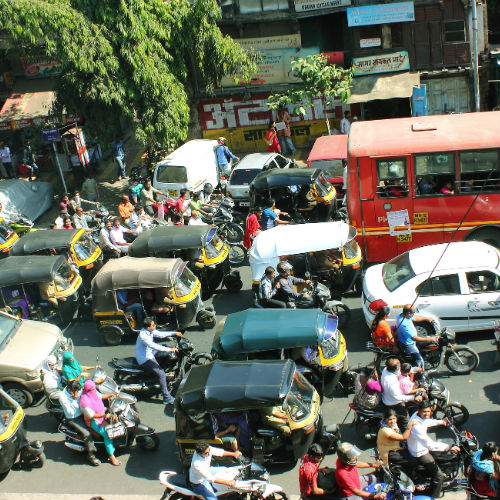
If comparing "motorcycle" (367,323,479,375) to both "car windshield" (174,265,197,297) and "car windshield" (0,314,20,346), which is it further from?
"car windshield" (0,314,20,346)

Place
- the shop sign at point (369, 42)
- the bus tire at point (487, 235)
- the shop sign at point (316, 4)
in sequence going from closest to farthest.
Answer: the bus tire at point (487, 235)
the shop sign at point (316, 4)
the shop sign at point (369, 42)

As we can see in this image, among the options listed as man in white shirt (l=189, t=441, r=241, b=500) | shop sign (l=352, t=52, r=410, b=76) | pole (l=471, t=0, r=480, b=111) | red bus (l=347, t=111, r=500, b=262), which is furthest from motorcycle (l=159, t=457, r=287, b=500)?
shop sign (l=352, t=52, r=410, b=76)

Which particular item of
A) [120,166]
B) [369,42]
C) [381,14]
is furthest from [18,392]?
[381,14]

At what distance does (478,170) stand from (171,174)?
381 inches

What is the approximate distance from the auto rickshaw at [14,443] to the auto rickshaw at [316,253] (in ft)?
17.4

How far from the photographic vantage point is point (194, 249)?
15.0m

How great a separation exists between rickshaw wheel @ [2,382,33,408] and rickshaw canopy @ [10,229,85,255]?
4.49m

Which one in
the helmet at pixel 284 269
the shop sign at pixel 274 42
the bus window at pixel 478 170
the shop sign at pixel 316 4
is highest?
the shop sign at pixel 316 4

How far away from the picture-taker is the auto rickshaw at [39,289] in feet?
47.0

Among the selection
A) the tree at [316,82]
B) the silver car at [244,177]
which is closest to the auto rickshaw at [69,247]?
the silver car at [244,177]

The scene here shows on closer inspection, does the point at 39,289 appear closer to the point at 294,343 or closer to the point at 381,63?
the point at 294,343

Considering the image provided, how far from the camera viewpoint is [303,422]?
958 cm

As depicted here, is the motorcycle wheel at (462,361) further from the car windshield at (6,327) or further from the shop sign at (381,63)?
the shop sign at (381,63)

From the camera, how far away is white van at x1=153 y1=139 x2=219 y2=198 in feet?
66.8
